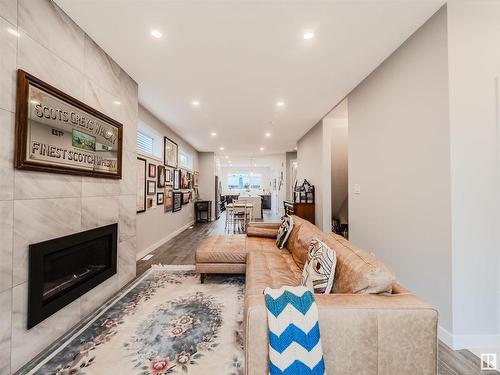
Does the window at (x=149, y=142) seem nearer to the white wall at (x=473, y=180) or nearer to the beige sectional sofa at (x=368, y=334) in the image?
the beige sectional sofa at (x=368, y=334)

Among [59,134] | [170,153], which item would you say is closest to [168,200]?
[170,153]

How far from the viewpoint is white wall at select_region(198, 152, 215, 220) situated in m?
9.11

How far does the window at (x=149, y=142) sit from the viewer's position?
4.29m

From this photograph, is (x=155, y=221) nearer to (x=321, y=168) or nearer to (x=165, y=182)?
(x=165, y=182)

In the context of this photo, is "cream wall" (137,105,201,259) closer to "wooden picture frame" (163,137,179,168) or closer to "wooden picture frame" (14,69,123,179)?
"wooden picture frame" (163,137,179,168)

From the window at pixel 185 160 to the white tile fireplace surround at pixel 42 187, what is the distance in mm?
4025

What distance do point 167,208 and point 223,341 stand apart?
4.07 metres

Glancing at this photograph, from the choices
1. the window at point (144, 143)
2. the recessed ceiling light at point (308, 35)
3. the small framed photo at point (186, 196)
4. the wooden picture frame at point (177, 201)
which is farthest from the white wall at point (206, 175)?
the recessed ceiling light at point (308, 35)

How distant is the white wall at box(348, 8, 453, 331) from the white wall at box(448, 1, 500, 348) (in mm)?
57

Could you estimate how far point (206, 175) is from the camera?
915 cm

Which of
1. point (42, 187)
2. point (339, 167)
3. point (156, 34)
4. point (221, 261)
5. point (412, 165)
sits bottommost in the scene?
point (221, 261)

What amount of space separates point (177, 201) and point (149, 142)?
197 centimetres

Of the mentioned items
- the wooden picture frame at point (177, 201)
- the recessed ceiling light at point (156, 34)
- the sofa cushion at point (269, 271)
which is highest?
the recessed ceiling light at point (156, 34)

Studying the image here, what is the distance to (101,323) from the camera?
2137 millimetres
